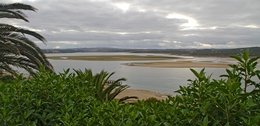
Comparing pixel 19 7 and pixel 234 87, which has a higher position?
pixel 19 7

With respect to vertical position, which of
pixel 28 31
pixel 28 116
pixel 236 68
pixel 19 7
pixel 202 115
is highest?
pixel 19 7

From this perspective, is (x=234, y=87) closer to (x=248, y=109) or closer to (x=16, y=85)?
(x=248, y=109)

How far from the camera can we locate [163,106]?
188cm

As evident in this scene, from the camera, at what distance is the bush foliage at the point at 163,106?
1.48m

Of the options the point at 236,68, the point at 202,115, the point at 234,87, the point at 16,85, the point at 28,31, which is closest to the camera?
the point at 234,87

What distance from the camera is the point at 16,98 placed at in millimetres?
2076

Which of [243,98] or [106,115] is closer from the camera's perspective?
[243,98]

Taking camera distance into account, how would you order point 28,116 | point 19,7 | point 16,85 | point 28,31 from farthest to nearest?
point 28,31, point 19,7, point 16,85, point 28,116

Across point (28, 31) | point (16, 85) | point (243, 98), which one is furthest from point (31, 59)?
point (243, 98)

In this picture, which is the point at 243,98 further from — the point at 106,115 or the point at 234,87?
the point at 106,115

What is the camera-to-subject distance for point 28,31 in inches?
323

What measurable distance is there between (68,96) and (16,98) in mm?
430

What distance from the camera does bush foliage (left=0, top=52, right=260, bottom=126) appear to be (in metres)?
1.48

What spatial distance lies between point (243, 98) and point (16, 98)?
1.69 meters
